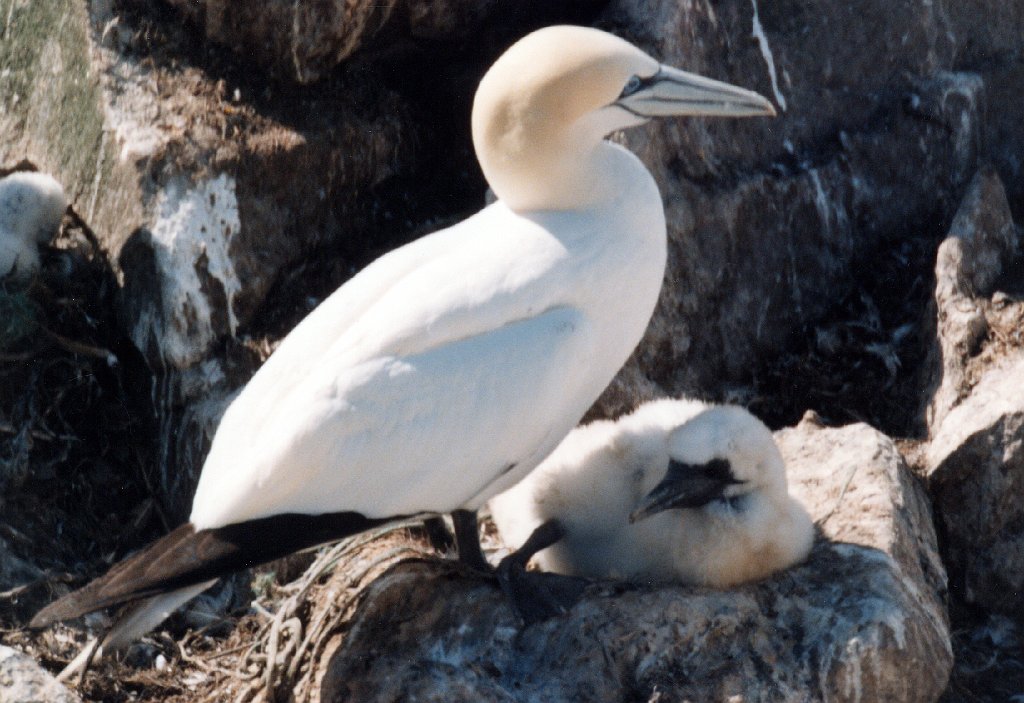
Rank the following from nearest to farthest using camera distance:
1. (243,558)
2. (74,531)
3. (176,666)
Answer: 1. (243,558)
2. (176,666)
3. (74,531)

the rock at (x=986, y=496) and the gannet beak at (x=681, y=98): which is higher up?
the gannet beak at (x=681, y=98)

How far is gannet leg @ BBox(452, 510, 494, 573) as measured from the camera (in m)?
3.97

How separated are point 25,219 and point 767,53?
2.69m

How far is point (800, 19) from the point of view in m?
5.68

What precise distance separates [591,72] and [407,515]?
3.82 feet

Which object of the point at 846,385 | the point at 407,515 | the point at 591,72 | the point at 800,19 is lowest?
the point at 846,385

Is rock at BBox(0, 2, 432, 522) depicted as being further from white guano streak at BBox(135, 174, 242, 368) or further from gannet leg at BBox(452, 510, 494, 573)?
gannet leg at BBox(452, 510, 494, 573)

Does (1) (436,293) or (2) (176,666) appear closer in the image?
(1) (436,293)

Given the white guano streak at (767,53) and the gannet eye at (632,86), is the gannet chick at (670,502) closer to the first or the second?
the gannet eye at (632,86)

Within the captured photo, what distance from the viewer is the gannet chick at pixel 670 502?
12.5ft

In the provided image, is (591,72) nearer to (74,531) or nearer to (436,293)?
(436,293)

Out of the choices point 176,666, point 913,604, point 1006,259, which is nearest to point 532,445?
point 913,604

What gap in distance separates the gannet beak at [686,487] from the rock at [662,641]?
0.71 ft

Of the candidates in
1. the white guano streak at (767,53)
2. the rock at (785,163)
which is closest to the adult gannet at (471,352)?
the rock at (785,163)
